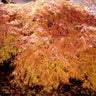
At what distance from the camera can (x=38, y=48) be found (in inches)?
80.1

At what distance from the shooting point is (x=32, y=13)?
2.52 meters

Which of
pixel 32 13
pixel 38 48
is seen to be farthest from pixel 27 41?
pixel 32 13

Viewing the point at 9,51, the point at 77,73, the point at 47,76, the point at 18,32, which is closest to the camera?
the point at 47,76

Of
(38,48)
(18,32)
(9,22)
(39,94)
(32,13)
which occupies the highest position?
(32,13)

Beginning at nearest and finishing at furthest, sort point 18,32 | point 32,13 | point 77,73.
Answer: point 77,73, point 18,32, point 32,13

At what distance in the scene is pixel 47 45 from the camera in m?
2.08

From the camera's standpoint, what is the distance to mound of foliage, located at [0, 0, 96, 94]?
195 centimetres

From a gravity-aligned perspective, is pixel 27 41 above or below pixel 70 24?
below

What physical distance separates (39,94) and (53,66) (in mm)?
1048

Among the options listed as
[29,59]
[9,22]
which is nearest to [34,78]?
[29,59]

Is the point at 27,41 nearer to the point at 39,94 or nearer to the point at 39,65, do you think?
the point at 39,65

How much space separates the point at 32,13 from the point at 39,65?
55.6 inches

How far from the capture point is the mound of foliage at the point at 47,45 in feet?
6.39

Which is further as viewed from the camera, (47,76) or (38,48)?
(38,48)
